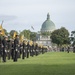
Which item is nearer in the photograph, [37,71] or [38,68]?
[37,71]

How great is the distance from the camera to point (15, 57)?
107 feet

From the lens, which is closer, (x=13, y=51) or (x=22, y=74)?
(x=22, y=74)

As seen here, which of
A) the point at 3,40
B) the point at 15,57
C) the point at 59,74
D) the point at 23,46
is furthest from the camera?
the point at 23,46

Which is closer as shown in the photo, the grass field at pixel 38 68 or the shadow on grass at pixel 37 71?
the shadow on grass at pixel 37 71

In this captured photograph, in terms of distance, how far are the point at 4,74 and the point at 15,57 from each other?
52.4 feet

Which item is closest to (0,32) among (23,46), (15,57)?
(15,57)

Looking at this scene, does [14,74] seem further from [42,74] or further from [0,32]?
[0,32]

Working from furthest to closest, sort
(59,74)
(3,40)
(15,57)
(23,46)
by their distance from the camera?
(23,46) → (15,57) → (3,40) → (59,74)

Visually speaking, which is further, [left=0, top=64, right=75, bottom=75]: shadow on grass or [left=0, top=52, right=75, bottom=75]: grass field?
[left=0, top=52, right=75, bottom=75]: grass field

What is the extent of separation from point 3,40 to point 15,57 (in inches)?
101

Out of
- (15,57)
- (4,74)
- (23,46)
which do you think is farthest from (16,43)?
(4,74)

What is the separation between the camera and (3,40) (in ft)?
101

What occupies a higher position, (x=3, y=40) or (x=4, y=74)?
(x=3, y=40)

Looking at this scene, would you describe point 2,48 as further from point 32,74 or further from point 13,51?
point 32,74
